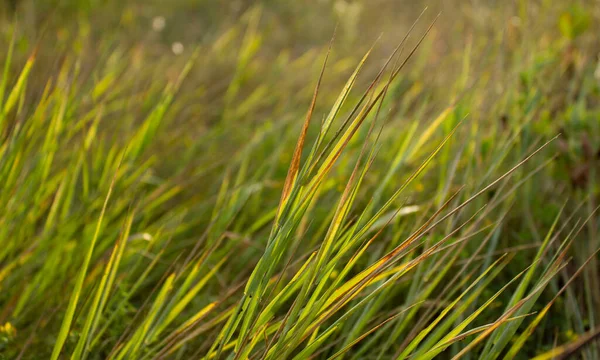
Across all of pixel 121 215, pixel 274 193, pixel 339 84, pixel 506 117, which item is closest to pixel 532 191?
pixel 506 117

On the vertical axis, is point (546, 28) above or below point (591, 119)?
above

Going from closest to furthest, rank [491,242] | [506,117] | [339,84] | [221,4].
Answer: [491,242] < [506,117] < [339,84] < [221,4]

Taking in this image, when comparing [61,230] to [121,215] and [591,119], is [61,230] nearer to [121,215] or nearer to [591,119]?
[121,215]

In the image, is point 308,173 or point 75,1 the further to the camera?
point 75,1

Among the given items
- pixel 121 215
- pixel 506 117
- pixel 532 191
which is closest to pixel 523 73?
pixel 506 117

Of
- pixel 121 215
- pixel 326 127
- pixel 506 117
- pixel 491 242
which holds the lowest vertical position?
pixel 121 215

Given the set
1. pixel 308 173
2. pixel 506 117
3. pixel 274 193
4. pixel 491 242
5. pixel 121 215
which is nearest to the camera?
pixel 308 173
